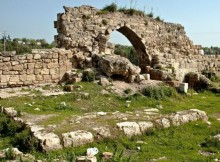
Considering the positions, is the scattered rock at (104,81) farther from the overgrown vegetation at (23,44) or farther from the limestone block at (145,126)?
the overgrown vegetation at (23,44)

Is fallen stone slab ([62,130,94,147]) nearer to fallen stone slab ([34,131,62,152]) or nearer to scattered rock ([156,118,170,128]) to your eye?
fallen stone slab ([34,131,62,152])

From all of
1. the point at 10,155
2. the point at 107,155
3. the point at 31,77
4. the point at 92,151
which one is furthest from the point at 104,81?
the point at 10,155

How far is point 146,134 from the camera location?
23.6 ft

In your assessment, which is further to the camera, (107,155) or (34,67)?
(34,67)

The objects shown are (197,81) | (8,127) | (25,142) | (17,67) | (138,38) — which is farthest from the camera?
(138,38)

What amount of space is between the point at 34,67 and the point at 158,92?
4.44 meters

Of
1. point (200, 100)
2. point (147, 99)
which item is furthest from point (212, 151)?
point (200, 100)

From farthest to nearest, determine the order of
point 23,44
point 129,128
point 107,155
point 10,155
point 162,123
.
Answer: point 23,44
point 162,123
point 129,128
point 107,155
point 10,155

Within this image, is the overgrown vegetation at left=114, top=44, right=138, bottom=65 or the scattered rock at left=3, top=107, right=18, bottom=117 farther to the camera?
the overgrown vegetation at left=114, top=44, right=138, bottom=65

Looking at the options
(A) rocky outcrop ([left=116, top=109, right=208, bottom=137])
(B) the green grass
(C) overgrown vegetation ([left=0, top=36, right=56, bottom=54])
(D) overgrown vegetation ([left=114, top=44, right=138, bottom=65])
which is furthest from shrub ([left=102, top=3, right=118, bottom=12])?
(C) overgrown vegetation ([left=0, top=36, right=56, bottom=54])

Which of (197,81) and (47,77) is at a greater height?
(47,77)

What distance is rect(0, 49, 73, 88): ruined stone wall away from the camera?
455 inches

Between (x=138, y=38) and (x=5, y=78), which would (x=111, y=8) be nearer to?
(x=138, y=38)

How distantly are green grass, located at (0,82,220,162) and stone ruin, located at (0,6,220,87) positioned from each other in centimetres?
169
